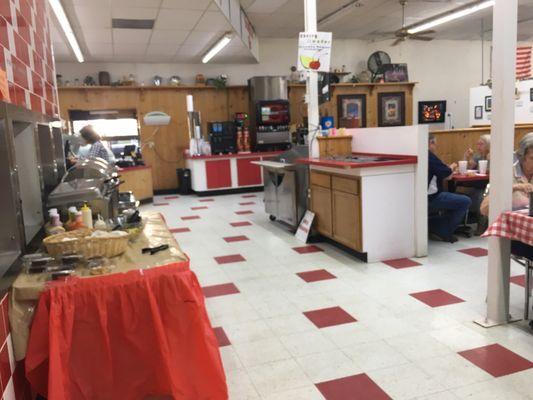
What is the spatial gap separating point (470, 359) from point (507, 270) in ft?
2.42

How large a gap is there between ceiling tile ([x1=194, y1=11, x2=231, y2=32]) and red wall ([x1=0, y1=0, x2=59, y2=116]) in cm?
353

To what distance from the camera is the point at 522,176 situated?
11.2 feet

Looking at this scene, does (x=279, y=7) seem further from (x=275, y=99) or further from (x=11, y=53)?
(x=11, y=53)

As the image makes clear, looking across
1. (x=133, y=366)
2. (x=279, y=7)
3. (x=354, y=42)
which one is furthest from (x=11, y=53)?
(x=354, y=42)

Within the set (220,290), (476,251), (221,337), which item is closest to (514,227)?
(221,337)

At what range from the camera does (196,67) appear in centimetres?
1081

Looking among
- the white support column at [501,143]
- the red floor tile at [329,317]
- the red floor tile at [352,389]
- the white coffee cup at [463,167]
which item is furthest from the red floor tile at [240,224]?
the red floor tile at [352,389]

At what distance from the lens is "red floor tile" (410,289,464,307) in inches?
137

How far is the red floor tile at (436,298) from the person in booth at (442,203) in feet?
5.26

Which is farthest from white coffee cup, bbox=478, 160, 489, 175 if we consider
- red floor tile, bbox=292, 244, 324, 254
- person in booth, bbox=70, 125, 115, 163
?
Result: person in booth, bbox=70, 125, 115, 163

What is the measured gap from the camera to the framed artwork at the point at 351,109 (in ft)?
36.7

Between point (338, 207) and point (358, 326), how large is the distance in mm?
1915

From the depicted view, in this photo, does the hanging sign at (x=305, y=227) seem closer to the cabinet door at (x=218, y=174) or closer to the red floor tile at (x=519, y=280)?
the red floor tile at (x=519, y=280)

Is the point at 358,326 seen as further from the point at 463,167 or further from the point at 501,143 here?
the point at 463,167
